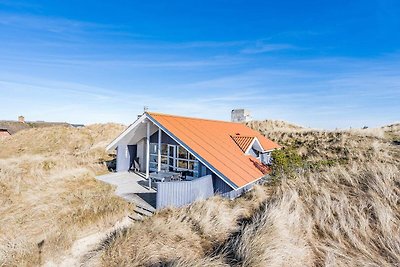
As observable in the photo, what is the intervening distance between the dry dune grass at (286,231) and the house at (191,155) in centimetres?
113

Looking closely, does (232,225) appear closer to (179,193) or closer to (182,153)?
(179,193)

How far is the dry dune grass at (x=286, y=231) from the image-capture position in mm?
6777

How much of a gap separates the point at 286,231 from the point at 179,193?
5.07m

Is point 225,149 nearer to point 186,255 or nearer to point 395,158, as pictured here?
point 186,255

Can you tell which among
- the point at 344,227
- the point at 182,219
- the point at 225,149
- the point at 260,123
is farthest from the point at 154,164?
the point at 260,123

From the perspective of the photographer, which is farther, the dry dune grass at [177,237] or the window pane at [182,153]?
the window pane at [182,153]

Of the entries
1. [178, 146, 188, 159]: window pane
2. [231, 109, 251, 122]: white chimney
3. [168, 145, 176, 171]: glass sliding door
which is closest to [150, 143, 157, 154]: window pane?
[168, 145, 176, 171]: glass sliding door

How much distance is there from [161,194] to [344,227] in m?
6.89

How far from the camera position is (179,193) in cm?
1131

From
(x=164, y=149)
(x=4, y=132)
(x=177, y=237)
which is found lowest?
(x=177, y=237)

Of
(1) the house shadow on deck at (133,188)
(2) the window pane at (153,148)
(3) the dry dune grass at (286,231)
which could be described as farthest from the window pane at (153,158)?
(3) the dry dune grass at (286,231)

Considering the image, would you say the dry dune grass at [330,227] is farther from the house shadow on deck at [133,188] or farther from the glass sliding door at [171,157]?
the glass sliding door at [171,157]

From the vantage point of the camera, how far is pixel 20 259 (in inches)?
278

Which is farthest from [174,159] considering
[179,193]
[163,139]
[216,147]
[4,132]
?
[4,132]
